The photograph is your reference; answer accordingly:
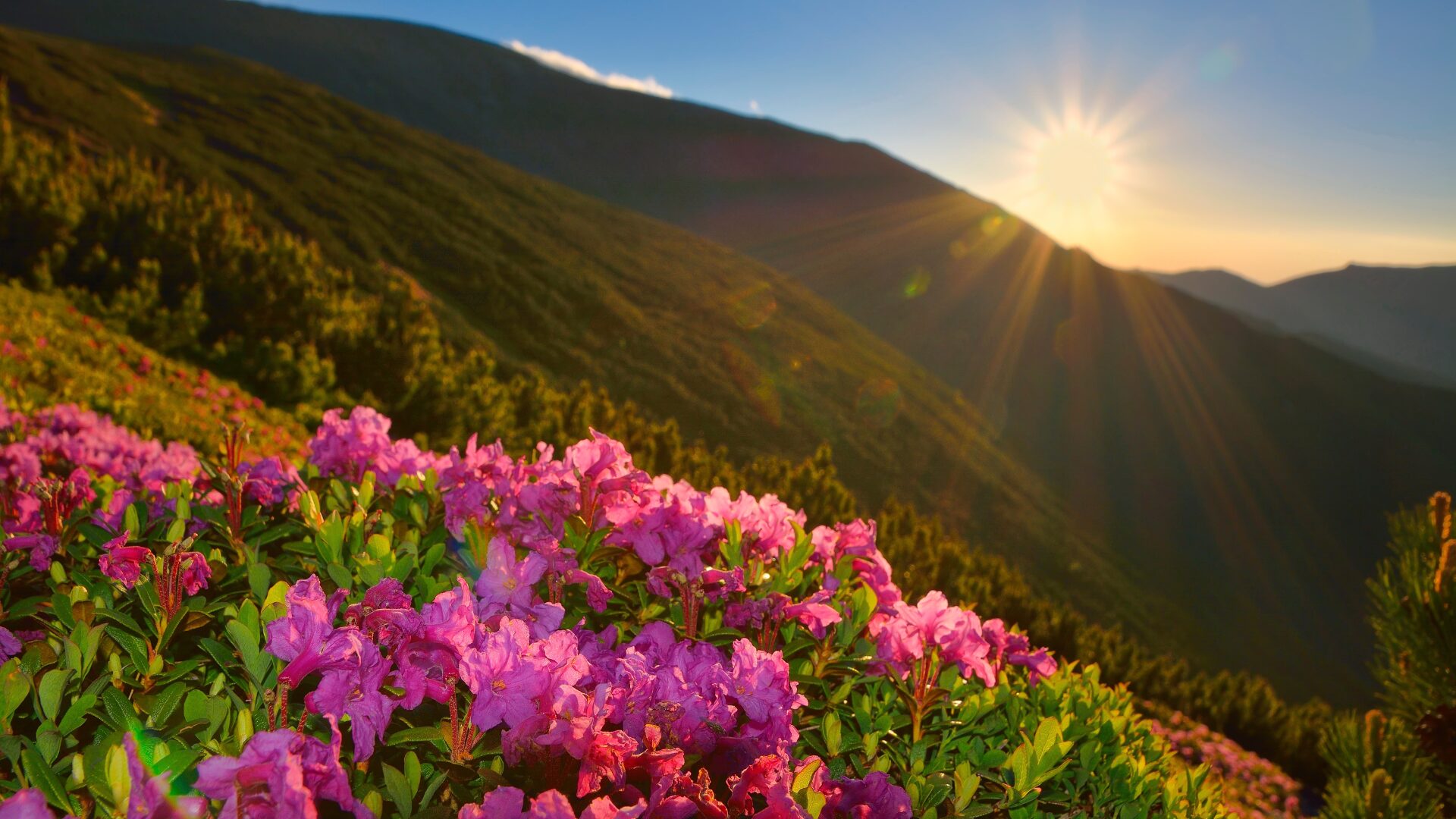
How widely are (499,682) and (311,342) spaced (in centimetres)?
970

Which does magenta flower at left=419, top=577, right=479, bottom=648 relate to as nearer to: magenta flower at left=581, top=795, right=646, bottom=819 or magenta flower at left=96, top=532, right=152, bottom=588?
A: magenta flower at left=581, top=795, right=646, bottom=819

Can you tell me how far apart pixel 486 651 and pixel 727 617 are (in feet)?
2.68

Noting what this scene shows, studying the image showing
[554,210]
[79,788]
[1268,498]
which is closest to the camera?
[79,788]

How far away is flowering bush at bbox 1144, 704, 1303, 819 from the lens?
625cm

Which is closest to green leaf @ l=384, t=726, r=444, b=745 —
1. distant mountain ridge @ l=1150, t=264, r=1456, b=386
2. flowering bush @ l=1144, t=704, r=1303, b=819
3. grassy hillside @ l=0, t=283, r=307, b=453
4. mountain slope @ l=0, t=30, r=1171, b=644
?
grassy hillside @ l=0, t=283, r=307, b=453

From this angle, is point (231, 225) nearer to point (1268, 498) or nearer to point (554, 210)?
point (554, 210)

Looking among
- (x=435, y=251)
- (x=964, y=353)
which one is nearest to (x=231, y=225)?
(x=435, y=251)

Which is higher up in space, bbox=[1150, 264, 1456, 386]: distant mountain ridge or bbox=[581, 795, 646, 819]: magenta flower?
bbox=[1150, 264, 1456, 386]: distant mountain ridge

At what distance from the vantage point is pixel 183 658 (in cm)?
168

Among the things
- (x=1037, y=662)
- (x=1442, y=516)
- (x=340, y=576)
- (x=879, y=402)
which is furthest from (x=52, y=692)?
(x=879, y=402)

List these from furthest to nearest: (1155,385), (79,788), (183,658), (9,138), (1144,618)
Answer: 1. (1155,385)
2. (1144,618)
3. (9,138)
4. (183,658)
5. (79,788)

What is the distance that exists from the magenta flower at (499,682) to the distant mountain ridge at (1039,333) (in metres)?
20.1

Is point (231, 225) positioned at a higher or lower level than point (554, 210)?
lower

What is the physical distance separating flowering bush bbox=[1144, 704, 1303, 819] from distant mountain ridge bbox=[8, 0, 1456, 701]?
16.5 meters
